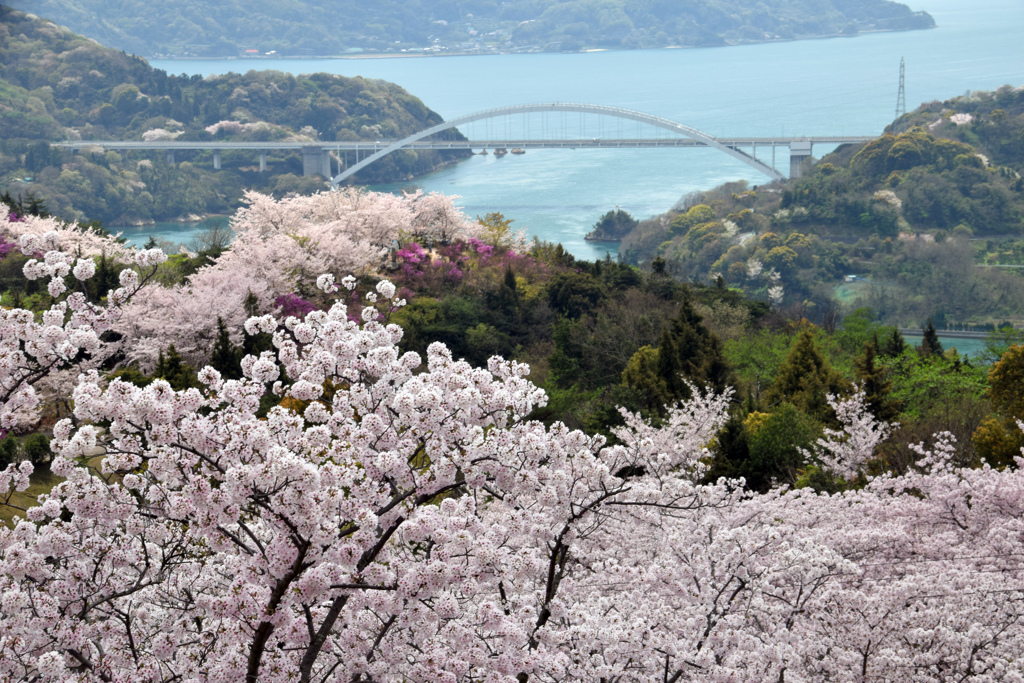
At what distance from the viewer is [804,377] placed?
1922 cm

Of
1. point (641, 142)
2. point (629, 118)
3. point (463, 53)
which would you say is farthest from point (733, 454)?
point (463, 53)

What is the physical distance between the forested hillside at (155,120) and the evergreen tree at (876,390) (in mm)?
71021

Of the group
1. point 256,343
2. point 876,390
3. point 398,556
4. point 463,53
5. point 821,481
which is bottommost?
point 876,390

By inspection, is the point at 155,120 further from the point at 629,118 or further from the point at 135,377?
the point at 135,377

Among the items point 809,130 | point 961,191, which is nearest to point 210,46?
point 809,130

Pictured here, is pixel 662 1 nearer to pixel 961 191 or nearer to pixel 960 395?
pixel 961 191

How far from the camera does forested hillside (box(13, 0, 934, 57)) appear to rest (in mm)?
158250

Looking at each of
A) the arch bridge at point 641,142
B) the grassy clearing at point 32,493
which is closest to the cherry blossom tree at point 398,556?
the grassy clearing at point 32,493

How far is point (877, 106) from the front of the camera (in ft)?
410

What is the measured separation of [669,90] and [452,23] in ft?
190

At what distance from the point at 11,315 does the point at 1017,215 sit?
7730 centimetres

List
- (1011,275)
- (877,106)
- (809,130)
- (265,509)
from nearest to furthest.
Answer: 1. (265,509)
2. (1011,275)
3. (809,130)
4. (877,106)

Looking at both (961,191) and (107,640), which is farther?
(961,191)

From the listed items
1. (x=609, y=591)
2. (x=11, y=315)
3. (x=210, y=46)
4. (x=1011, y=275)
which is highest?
(x=210, y=46)
